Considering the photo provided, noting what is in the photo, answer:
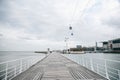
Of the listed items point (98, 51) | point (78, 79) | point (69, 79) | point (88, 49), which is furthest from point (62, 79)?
point (88, 49)

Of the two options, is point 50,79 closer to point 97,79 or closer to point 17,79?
point 17,79

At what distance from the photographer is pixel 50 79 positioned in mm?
6965

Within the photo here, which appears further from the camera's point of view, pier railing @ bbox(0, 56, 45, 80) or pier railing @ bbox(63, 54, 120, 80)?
pier railing @ bbox(63, 54, 120, 80)

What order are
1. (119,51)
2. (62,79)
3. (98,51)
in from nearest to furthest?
→ 1. (62,79)
2. (119,51)
3. (98,51)

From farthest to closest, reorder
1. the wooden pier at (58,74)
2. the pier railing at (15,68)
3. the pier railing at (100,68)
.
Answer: the pier railing at (100,68) < the wooden pier at (58,74) < the pier railing at (15,68)

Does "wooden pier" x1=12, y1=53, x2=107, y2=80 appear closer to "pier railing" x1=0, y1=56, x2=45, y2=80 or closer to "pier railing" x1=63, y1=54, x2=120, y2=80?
"pier railing" x1=0, y1=56, x2=45, y2=80

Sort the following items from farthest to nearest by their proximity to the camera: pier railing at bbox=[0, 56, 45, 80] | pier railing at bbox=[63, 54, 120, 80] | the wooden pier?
pier railing at bbox=[63, 54, 120, 80] → the wooden pier → pier railing at bbox=[0, 56, 45, 80]

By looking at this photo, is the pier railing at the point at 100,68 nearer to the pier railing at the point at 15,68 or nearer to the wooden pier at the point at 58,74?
the wooden pier at the point at 58,74

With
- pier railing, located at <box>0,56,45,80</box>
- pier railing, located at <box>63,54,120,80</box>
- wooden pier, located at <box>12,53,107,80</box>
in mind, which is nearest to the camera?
pier railing, located at <box>0,56,45,80</box>

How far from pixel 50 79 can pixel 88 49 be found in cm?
16046

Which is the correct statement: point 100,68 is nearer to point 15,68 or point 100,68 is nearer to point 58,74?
point 58,74

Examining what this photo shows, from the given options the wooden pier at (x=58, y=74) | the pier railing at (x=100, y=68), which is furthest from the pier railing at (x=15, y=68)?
the pier railing at (x=100, y=68)

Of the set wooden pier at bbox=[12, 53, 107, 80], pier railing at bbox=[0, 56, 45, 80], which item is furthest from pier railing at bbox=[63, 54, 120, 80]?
pier railing at bbox=[0, 56, 45, 80]

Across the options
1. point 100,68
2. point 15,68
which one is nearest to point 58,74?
point 15,68
